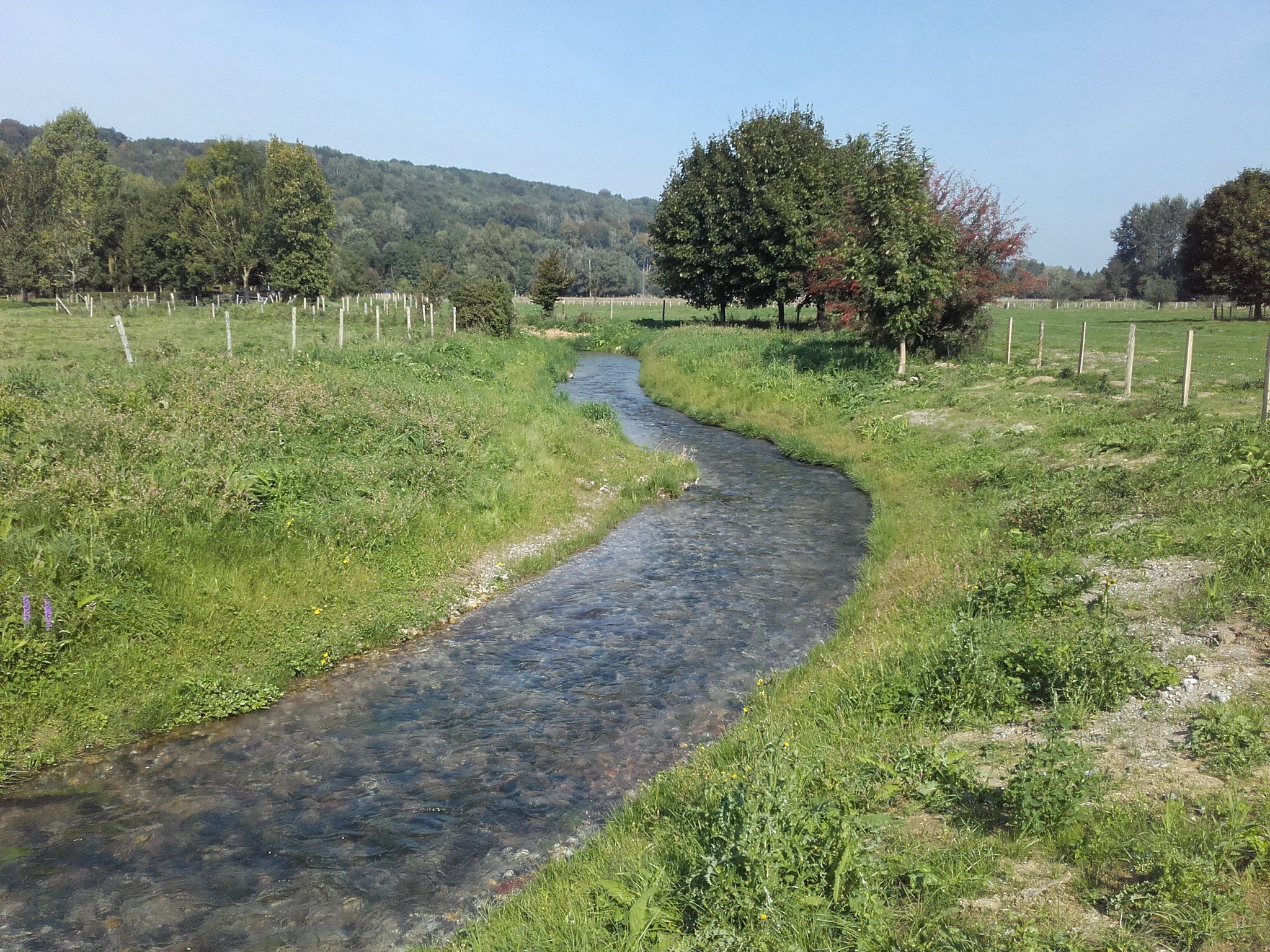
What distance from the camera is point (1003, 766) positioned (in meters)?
6.86

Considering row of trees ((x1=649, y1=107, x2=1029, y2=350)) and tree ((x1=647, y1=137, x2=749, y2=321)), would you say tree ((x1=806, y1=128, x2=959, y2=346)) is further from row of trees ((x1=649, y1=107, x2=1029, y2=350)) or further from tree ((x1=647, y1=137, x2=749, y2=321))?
tree ((x1=647, y1=137, x2=749, y2=321))

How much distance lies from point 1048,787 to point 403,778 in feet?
18.9

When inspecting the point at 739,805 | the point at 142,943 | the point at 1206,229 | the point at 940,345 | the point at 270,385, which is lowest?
the point at 142,943

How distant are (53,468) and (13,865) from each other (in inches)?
248

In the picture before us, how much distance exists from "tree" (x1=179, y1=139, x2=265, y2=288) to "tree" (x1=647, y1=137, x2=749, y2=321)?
3731 cm

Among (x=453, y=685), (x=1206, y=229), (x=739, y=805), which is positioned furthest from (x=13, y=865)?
(x=1206, y=229)

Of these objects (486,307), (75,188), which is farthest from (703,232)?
(75,188)

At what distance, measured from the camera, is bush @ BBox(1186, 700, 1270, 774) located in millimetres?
6242

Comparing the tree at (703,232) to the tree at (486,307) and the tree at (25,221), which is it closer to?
the tree at (486,307)

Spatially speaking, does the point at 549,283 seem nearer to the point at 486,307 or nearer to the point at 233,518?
the point at 486,307

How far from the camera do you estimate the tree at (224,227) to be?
7231 cm

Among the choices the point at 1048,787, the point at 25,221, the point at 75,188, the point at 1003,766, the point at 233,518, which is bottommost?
the point at 1003,766

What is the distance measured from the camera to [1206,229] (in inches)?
2452

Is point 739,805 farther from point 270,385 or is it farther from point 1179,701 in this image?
point 270,385
